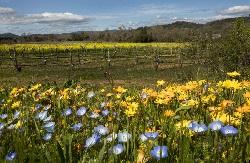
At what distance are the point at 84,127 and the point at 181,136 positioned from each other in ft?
3.40

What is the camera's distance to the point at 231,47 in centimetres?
2166

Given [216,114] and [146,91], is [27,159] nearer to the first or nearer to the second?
[216,114]

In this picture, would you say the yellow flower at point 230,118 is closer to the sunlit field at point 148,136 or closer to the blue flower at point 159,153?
the sunlit field at point 148,136

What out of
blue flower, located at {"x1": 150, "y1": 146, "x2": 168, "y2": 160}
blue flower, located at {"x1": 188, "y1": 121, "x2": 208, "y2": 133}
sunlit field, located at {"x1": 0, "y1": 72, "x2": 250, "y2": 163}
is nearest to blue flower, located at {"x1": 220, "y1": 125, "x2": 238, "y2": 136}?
sunlit field, located at {"x1": 0, "y1": 72, "x2": 250, "y2": 163}

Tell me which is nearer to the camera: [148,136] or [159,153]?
[159,153]

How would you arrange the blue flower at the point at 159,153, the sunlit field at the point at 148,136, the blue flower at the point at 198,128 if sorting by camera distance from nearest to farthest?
the blue flower at the point at 159,153
the sunlit field at the point at 148,136
the blue flower at the point at 198,128

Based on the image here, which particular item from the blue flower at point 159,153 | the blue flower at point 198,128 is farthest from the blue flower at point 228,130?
the blue flower at point 159,153

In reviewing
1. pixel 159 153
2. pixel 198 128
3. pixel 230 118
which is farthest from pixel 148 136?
pixel 230 118

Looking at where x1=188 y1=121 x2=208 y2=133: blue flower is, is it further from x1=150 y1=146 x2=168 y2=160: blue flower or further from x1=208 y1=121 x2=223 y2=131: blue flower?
x1=150 y1=146 x2=168 y2=160: blue flower

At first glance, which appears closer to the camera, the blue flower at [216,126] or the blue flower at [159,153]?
the blue flower at [159,153]

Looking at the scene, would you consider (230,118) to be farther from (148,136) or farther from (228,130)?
(148,136)

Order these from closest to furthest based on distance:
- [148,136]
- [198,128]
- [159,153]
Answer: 1. [159,153]
2. [148,136]
3. [198,128]

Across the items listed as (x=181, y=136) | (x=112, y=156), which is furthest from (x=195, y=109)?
(x=112, y=156)

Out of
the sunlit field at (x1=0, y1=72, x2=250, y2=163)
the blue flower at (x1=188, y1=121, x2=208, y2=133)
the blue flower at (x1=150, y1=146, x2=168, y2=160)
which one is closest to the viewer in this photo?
the blue flower at (x1=150, y1=146, x2=168, y2=160)
